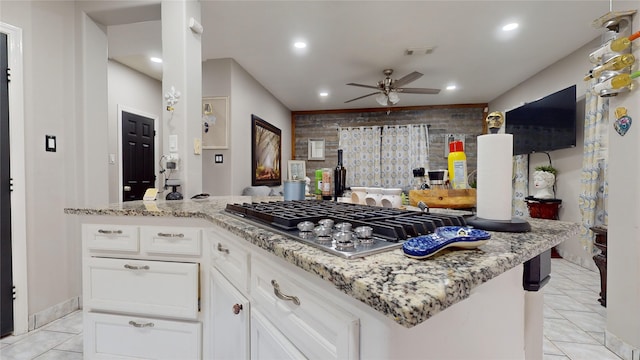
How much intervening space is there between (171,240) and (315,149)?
5.41m

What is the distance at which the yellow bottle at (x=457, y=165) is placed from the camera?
109cm

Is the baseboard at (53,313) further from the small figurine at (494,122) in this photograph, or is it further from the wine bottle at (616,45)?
the wine bottle at (616,45)

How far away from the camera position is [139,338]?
1323mm

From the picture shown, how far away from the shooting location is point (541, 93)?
161 inches

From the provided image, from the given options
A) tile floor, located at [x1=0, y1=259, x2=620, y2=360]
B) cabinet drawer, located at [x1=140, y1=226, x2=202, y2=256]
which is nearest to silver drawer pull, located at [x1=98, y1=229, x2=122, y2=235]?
cabinet drawer, located at [x1=140, y1=226, x2=202, y2=256]

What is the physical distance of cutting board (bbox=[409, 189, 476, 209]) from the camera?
44.1 inches

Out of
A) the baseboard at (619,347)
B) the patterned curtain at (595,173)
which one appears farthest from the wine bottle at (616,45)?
the patterned curtain at (595,173)

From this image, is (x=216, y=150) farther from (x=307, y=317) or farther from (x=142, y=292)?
(x=307, y=317)

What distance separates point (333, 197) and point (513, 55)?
3597 mm

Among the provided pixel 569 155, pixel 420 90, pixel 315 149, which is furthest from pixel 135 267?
pixel 315 149

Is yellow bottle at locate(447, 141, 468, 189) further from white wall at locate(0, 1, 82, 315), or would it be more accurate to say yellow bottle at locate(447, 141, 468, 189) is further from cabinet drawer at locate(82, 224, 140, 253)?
white wall at locate(0, 1, 82, 315)

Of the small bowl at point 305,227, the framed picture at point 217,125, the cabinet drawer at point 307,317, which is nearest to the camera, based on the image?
the cabinet drawer at point 307,317

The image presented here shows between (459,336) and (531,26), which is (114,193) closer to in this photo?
(459,336)

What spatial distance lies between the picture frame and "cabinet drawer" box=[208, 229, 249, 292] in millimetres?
5405
